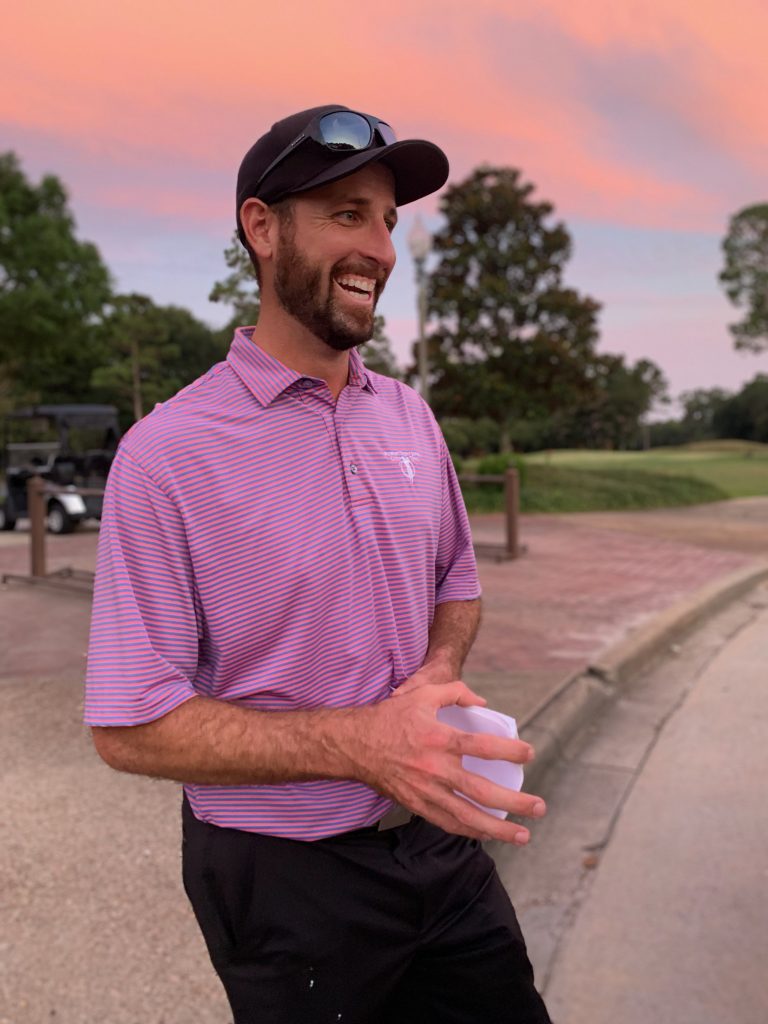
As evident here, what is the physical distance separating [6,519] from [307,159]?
16.2 m

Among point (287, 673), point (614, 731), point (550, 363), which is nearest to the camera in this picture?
point (287, 673)

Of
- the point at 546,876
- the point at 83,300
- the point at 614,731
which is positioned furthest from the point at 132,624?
the point at 83,300

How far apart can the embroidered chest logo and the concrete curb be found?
291cm

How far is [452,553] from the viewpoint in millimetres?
1952

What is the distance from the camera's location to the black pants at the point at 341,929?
5.07 ft

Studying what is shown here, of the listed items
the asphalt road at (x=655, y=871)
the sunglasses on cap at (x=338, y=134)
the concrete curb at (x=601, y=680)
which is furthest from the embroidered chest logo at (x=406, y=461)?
the concrete curb at (x=601, y=680)

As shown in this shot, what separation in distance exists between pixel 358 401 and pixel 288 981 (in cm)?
100

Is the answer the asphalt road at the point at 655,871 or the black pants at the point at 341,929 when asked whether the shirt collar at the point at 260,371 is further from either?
the asphalt road at the point at 655,871

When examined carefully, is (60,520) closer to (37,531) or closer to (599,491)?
(37,531)

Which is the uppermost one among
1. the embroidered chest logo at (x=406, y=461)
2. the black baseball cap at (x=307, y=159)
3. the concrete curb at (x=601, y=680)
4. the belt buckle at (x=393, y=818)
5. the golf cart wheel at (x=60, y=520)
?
the black baseball cap at (x=307, y=159)

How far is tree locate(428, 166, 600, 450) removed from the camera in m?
25.5

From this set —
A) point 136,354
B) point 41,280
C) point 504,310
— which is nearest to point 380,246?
point 504,310

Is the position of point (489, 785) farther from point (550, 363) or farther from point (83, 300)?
point (83, 300)

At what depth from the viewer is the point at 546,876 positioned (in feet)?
12.2
